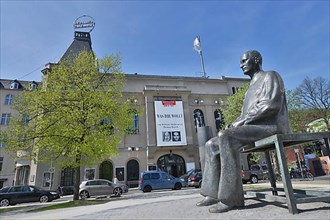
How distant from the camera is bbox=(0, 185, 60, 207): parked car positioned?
51.8 feet

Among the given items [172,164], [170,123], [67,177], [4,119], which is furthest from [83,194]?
[4,119]

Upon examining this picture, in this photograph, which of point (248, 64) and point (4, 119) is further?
point (4, 119)

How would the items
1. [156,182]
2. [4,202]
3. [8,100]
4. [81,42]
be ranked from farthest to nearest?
1. [81,42]
2. [8,100]
3. [156,182]
4. [4,202]

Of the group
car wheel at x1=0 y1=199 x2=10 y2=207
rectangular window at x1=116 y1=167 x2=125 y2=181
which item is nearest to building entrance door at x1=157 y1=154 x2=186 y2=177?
rectangular window at x1=116 y1=167 x2=125 y2=181

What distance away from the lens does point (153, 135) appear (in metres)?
28.2

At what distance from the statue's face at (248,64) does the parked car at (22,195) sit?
59.3ft

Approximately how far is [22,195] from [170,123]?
1749 centimetres

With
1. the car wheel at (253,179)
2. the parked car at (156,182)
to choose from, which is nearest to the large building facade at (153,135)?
the car wheel at (253,179)

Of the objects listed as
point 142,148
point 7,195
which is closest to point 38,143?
point 7,195

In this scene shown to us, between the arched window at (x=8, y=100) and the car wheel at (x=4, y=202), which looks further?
the arched window at (x=8, y=100)

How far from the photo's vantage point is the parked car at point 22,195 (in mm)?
15803

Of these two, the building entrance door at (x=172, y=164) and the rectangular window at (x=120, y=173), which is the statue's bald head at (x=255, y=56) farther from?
the building entrance door at (x=172, y=164)

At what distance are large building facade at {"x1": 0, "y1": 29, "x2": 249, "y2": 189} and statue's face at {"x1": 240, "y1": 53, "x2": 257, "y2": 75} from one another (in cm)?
2020

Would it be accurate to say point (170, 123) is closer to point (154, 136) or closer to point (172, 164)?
point (154, 136)
